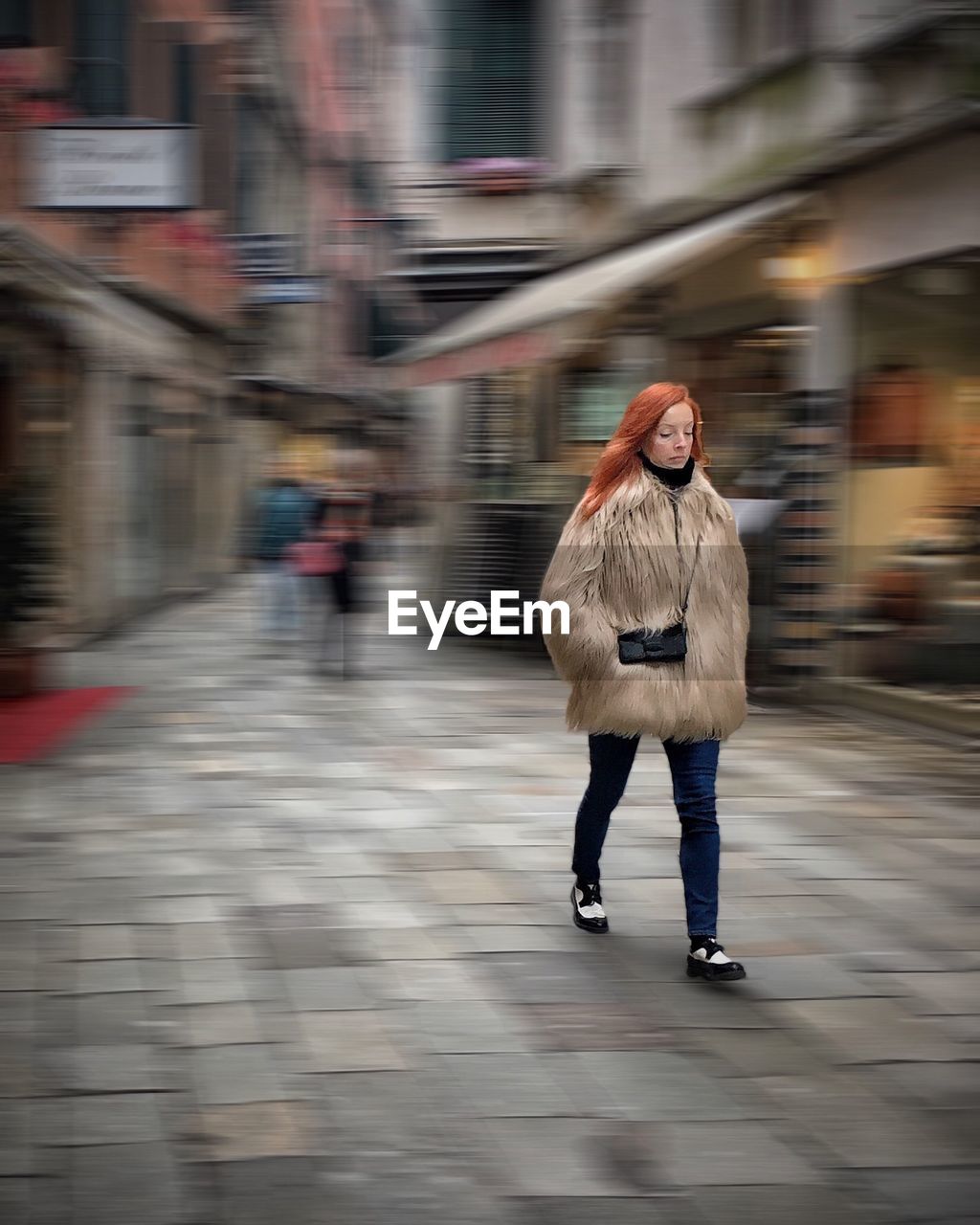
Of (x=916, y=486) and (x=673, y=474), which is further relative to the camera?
(x=916, y=486)

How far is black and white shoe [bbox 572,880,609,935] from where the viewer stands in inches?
209

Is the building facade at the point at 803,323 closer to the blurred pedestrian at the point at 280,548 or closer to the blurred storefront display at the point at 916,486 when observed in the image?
the blurred storefront display at the point at 916,486

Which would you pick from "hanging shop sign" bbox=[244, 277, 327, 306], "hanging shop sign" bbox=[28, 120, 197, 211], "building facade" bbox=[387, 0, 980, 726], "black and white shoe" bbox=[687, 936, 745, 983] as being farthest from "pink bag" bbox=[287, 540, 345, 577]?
"hanging shop sign" bbox=[244, 277, 327, 306]

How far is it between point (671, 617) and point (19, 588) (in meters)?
6.95

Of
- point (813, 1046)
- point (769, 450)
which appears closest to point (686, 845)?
point (813, 1046)

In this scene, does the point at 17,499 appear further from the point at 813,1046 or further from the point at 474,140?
the point at 474,140

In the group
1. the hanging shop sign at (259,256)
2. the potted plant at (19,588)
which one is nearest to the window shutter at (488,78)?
the hanging shop sign at (259,256)

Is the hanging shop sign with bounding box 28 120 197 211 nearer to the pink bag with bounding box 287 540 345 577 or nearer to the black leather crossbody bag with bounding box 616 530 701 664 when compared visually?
the pink bag with bounding box 287 540 345 577

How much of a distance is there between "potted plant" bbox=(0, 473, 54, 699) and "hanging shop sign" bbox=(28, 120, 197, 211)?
198 cm

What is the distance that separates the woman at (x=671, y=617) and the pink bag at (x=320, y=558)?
7.58 meters

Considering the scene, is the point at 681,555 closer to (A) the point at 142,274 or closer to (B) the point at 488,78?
(A) the point at 142,274

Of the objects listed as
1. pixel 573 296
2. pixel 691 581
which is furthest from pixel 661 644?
pixel 573 296

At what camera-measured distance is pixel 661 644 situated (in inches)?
191

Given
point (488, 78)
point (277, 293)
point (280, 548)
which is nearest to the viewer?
point (280, 548)
